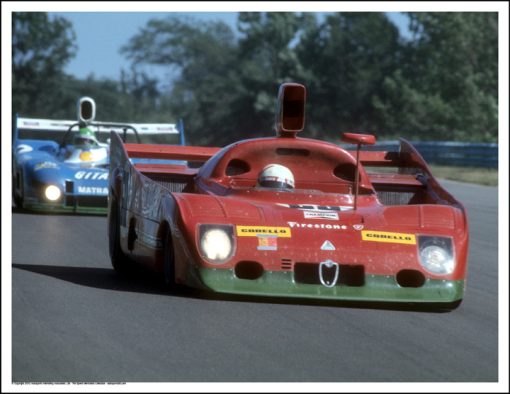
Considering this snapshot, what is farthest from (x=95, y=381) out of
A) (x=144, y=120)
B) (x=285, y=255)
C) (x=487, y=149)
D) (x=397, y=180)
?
(x=144, y=120)

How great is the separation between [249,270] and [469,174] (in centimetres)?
2251

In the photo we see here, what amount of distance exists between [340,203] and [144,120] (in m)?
64.2

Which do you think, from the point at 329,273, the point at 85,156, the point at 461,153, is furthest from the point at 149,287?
the point at 461,153

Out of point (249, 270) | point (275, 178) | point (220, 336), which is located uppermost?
point (275, 178)

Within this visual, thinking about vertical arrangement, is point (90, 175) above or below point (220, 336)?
below

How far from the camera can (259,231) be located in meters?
7.15

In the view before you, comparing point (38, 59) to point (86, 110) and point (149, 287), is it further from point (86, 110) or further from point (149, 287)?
point (149, 287)

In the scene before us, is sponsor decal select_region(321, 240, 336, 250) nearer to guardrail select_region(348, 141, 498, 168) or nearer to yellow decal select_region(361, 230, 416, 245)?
yellow decal select_region(361, 230, 416, 245)

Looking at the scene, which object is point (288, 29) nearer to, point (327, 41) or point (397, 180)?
point (327, 41)

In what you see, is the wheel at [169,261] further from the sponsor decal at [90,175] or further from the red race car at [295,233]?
the sponsor decal at [90,175]

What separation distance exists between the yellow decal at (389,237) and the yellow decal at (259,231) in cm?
46

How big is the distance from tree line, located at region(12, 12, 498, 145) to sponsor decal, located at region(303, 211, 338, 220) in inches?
1364

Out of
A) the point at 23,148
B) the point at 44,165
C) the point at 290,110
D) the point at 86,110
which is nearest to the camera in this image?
the point at 290,110

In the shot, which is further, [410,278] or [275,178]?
[275,178]
